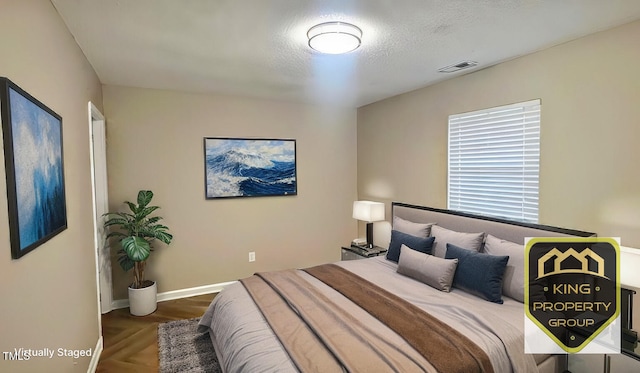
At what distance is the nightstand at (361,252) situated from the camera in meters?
4.04

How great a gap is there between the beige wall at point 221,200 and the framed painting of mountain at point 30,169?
2003 millimetres

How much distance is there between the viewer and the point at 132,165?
372cm

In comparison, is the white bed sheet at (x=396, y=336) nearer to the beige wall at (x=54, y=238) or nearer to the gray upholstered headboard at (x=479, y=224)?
the gray upholstered headboard at (x=479, y=224)

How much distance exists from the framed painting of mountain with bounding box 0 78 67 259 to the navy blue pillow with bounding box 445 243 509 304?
8.82 feet

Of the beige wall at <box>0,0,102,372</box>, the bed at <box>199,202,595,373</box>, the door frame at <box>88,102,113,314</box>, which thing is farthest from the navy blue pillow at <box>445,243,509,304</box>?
the door frame at <box>88,102,113,314</box>

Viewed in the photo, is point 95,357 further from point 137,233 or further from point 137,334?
point 137,233

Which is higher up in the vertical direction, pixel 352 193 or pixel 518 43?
pixel 518 43

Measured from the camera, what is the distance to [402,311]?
2.22 m

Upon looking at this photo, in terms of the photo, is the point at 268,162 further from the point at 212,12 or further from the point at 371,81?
the point at 212,12

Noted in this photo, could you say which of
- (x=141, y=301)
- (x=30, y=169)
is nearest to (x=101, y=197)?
(x=141, y=301)

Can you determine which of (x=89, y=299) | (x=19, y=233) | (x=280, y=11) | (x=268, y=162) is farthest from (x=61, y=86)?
(x=268, y=162)

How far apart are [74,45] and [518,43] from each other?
325 centimetres

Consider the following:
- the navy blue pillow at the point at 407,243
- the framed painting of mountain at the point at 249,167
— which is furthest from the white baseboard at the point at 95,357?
the navy blue pillow at the point at 407,243

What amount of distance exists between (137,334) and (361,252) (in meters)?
2.54
